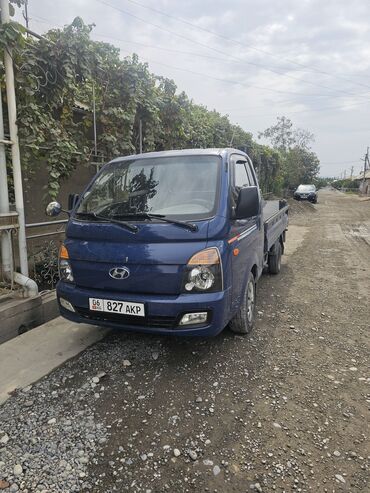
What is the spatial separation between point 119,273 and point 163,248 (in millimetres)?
431

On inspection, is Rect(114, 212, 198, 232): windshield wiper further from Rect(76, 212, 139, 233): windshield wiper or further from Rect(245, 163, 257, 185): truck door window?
Rect(245, 163, 257, 185): truck door window

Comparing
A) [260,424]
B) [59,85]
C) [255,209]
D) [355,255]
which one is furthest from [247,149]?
[260,424]

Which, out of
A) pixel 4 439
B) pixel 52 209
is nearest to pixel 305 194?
pixel 52 209

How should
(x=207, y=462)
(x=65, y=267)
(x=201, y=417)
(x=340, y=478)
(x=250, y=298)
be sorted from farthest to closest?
(x=250, y=298), (x=65, y=267), (x=201, y=417), (x=207, y=462), (x=340, y=478)

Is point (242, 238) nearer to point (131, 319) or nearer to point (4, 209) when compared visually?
point (131, 319)

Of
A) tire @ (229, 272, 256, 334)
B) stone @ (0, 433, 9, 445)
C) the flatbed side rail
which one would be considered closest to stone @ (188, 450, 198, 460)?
stone @ (0, 433, 9, 445)

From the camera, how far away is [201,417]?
2.61 meters

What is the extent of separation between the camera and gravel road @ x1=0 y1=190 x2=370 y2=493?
212 centimetres

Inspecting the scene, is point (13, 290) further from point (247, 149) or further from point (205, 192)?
point (247, 149)

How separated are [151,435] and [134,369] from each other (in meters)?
0.84

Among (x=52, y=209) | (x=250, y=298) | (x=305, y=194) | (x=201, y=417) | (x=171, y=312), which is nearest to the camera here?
(x=201, y=417)

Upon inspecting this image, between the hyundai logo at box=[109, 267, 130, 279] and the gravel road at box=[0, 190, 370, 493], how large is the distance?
0.90m

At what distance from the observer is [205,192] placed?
3.31 meters

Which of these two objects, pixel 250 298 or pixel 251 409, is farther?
pixel 250 298
